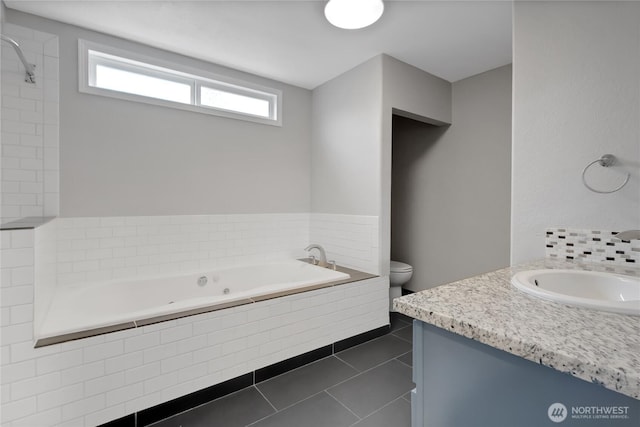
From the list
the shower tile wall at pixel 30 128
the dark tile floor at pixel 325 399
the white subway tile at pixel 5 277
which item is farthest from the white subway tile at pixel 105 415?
the shower tile wall at pixel 30 128

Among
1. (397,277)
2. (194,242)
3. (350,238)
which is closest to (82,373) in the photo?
(194,242)

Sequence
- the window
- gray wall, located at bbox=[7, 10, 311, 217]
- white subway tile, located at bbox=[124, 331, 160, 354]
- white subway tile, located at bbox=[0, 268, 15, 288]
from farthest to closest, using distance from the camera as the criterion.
Answer: the window, gray wall, located at bbox=[7, 10, 311, 217], white subway tile, located at bbox=[124, 331, 160, 354], white subway tile, located at bbox=[0, 268, 15, 288]

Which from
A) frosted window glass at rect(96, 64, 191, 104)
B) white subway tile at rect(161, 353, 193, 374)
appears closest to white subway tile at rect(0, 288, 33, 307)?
white subway tile at rect(161, 353, 193, 374)

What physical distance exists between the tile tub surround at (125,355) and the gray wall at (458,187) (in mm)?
1872

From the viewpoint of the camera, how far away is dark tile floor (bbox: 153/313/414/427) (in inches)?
63.1

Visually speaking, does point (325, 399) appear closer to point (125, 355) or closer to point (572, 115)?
point (125, 355)

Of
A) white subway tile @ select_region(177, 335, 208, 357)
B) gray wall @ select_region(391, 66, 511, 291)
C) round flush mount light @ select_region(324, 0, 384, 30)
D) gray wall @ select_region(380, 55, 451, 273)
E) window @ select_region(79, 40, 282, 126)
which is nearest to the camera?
white subway tile @ select_region(177, 335, 208, 357)

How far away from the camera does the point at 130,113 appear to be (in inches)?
97.5

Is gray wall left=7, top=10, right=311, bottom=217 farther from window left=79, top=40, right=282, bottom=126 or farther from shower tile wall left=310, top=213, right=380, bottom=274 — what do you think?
shower tile wall left=310, top=213, right=380, bottom=274

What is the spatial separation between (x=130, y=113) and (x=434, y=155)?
3173mm

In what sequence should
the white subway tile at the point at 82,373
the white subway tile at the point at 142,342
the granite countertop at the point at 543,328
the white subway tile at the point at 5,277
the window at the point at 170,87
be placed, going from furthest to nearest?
the window at the point at 170,87 < the white subway tile at the point at 142,342 < the white subway tile at the point at 82,373 < the white subway tile at the point at 5,277 < the granite countertop at the point at 543,328

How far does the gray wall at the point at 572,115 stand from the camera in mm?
1329

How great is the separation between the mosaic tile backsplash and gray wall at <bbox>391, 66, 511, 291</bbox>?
144cm

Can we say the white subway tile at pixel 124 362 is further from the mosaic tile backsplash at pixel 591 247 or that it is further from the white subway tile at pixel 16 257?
the mosaic tile backsplash at pixel 591 247
